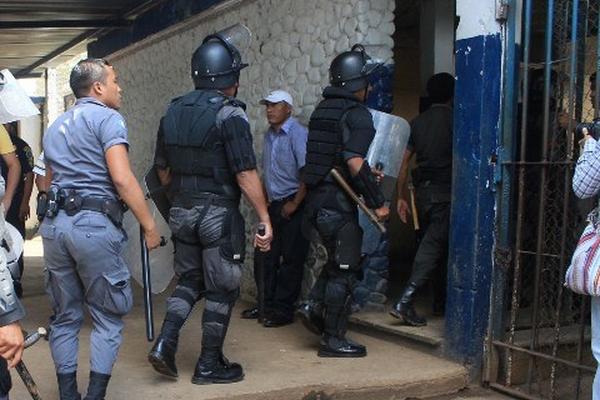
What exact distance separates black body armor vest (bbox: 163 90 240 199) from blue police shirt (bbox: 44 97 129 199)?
61 centimetres

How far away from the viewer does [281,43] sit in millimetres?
6914

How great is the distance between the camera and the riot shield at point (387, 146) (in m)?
5.30

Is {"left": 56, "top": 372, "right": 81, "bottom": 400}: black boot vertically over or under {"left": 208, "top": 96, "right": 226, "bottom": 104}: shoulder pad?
under

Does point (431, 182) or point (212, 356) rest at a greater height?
point (431, 182)

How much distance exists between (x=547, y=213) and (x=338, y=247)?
129 cm

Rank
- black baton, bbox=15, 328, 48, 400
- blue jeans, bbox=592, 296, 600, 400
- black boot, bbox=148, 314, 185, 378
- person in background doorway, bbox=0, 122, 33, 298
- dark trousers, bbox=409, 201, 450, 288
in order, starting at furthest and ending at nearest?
1. person in background doorway, bbox=0, 122, 33, 298
2. dark trousers, bbox=409, 201, 450, 288
3. black boot, bbox=148, 314, 185, 378
4. blue jeans, bbox=592, 296, 600, 400
5. black baton, bbox=15, 328, 48, 400

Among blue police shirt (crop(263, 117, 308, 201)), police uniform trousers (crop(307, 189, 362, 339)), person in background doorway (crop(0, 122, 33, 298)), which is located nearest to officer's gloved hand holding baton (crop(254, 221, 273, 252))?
police uniform trousers (crop(307, 189, 362, 339))

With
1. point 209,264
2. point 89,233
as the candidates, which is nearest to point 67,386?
point 89,233

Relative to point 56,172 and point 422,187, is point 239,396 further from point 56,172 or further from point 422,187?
point 422,187

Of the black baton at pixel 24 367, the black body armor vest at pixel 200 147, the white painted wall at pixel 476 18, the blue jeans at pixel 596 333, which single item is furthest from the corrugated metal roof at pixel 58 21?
the blue jeans at pixel 596 333

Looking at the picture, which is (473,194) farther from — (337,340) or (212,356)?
(212,356)

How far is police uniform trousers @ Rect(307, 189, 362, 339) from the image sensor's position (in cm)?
492

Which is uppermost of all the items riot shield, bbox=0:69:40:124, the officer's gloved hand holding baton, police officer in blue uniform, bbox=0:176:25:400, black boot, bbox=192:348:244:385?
riot shield, bbox=0:69:40:124

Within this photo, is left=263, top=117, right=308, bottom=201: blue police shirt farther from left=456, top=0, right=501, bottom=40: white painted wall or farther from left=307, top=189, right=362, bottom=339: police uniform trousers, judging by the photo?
left=456, top=0, right=501, bottom=40: white painted wall
